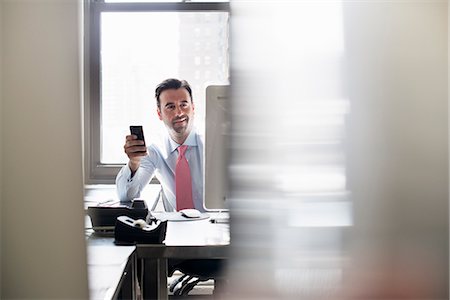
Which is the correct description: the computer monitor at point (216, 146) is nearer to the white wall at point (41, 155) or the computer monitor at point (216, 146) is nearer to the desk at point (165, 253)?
the desk at point (165, 253)

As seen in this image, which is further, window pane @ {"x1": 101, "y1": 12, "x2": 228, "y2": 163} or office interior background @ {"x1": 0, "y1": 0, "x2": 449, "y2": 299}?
window pane @ {"x1": 101, "y1": 12, "x2": 228, "y2": 163}

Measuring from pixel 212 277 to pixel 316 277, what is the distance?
0.72 metres

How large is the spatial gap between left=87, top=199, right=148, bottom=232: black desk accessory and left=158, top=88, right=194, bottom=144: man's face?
0.97 meters

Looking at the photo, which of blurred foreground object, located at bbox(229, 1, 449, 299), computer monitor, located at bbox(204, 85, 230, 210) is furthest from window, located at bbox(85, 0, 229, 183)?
blurred foreground object, located at bbox(229, 1, 449, 299)

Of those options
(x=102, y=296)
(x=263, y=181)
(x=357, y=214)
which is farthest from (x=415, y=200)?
(x=102, y=296)

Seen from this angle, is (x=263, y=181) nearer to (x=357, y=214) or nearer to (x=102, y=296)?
(x=357, y=214)

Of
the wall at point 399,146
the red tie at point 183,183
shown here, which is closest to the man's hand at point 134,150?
the red tie at point 183,183

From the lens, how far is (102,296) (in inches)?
51.3

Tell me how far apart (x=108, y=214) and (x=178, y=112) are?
3.50 ft

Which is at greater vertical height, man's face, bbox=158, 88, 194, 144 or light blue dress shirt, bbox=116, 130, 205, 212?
man's face, bbox=158, 88, 194, 144

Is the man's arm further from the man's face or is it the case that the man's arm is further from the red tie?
the man's face

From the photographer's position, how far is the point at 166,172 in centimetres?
288

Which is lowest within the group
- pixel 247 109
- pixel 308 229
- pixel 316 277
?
pixel 316 277

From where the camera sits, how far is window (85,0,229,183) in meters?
3.31
